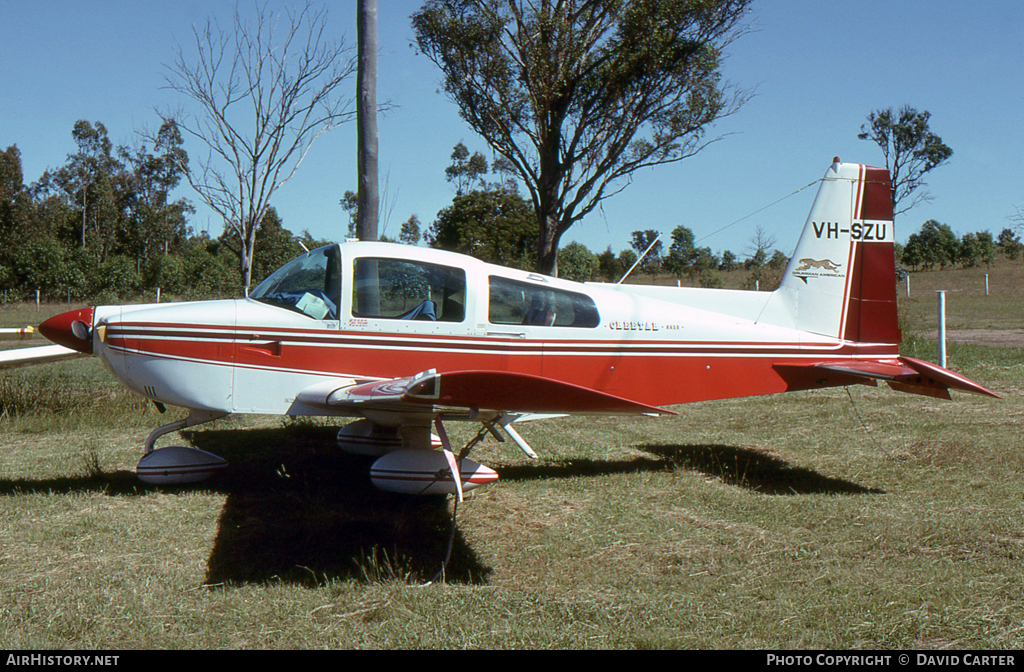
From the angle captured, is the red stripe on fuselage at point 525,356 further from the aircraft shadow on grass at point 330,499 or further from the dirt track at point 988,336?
the dirt track at point 988,336

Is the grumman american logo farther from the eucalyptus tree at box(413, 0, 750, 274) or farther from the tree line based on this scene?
the tree line

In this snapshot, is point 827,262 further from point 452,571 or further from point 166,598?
point 166,598

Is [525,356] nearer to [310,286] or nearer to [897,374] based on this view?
[310,286]

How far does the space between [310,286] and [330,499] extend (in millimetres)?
1691

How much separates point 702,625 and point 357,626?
168cm

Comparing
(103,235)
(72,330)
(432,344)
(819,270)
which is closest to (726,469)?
(819,270)

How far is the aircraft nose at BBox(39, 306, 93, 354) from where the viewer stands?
5.05 meters

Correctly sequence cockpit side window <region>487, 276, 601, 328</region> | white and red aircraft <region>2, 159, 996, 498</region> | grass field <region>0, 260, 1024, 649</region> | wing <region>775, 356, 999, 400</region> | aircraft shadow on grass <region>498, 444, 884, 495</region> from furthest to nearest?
1. aircraft shadow on grass <region>498, 444, 884, 495</region>
2. cockpit side window <region>487, 276, 601, 328</region>
3. wing <region>775, 356, 999, 400</region>
4. white and red aircraft <region>2, 159, 996, 498</region>
5. grass field <region>0, 260, 1024, 649</region>

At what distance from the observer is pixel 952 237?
5391 cm

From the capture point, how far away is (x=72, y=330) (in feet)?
16.6

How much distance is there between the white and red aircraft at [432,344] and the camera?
5.00 m

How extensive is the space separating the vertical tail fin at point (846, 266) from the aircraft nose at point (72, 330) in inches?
226

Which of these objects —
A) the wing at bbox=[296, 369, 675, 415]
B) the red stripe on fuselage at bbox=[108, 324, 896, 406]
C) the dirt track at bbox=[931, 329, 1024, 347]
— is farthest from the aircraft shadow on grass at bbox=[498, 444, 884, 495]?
the dirt track at bbox=[931, 329, 1024, 347]

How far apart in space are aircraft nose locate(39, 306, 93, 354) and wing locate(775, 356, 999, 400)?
18.7 feet
